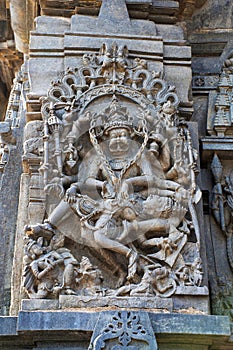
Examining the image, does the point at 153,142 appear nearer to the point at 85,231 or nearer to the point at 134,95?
the point at 134,95

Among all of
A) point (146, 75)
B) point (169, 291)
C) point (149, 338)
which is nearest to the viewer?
point (149, 338)

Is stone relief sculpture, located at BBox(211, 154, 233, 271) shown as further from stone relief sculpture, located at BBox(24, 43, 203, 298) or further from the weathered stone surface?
the weathered stone surface

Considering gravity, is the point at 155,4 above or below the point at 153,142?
above

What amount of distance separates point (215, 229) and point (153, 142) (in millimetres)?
913

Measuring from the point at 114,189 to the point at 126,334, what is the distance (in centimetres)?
116

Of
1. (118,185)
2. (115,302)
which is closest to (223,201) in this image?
(118,185)

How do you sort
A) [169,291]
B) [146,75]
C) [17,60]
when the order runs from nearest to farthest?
1. [169,291]
2. [146,75]
3. [17,60]

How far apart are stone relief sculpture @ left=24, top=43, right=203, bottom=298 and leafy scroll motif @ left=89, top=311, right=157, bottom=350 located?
0.29 metres

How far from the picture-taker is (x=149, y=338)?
12.9 ft

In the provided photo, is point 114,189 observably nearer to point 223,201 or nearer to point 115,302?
point 115,302

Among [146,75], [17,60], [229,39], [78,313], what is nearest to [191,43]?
[229,39]

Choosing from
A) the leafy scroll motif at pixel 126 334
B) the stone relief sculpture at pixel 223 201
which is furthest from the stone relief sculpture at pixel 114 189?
the stone relief sculpture at pixel 223 201

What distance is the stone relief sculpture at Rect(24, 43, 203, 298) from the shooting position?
14.3 ft

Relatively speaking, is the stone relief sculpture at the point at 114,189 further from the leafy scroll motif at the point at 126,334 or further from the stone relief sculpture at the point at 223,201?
the stone relief sculpture at the point at 223,201
